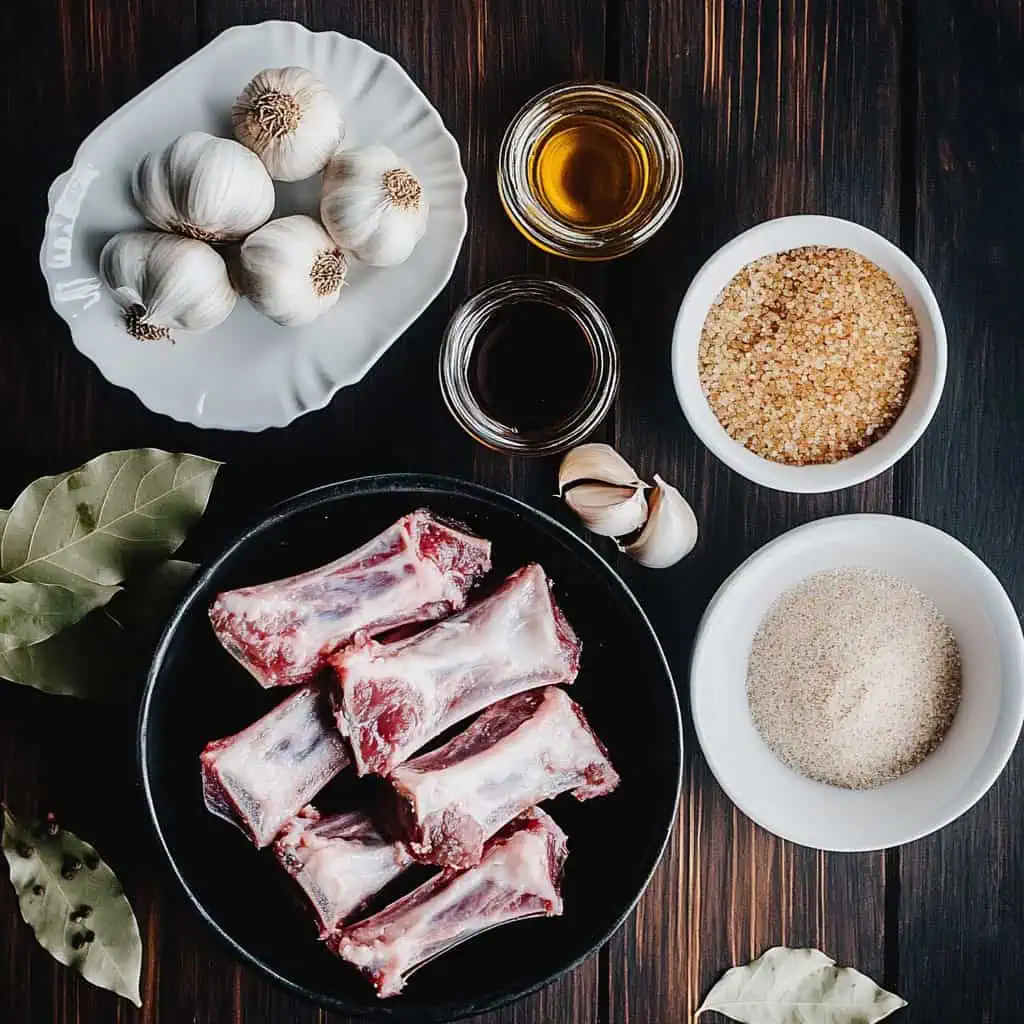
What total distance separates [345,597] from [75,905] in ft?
1.27

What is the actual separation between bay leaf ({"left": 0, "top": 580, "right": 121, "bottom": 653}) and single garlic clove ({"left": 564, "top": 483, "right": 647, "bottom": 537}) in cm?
44

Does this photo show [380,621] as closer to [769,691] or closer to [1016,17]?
[769,691]

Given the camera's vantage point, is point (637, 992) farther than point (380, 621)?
Yes

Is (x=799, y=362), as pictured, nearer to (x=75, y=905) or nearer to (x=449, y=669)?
(x=449, y=669)

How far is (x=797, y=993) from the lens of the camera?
123cm

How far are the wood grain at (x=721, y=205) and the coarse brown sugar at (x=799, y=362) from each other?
52 millimetres

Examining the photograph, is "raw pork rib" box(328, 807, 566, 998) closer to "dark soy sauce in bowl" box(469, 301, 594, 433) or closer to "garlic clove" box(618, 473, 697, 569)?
"garlic clove" box(618, 473, 697, 569)

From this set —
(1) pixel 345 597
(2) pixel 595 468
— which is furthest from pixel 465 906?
(2) pixel 595 468

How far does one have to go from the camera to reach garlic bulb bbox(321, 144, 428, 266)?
1055 mm

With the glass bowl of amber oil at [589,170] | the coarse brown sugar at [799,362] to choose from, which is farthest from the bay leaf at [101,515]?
the coarse brown sugar at [799,362]

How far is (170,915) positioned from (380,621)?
0.36 meters

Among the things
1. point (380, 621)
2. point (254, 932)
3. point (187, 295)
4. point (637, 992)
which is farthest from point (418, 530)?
point (637, 992)

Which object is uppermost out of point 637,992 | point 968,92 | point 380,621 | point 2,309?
point 968,92

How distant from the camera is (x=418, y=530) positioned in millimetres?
1113
